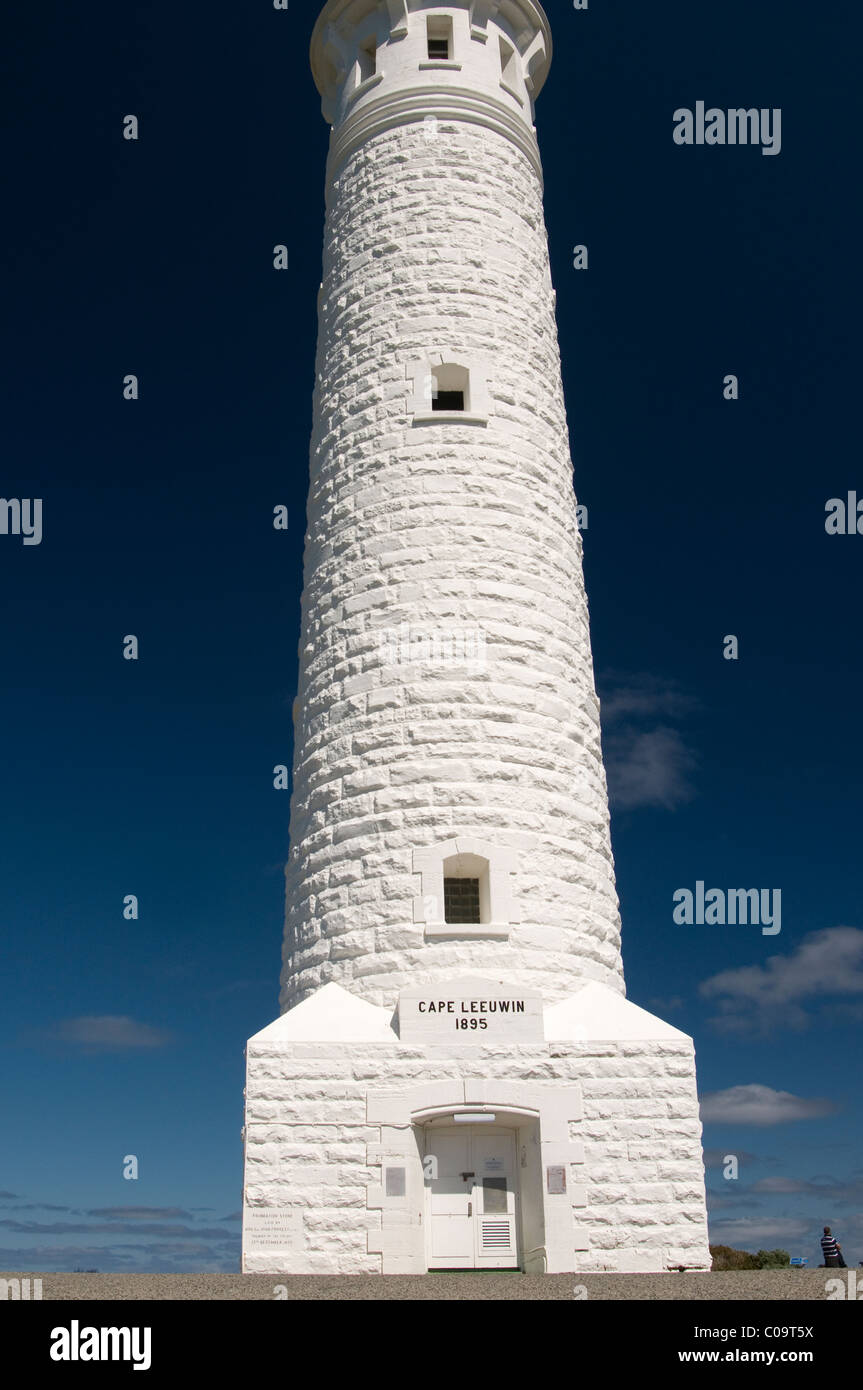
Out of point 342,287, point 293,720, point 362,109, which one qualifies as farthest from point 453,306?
point 293,720

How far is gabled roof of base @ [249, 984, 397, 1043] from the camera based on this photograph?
13008 mm

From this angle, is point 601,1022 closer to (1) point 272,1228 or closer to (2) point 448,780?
(2) point 448,780

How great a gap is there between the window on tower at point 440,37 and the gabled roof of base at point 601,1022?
1599 cm

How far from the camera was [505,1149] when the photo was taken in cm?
1334

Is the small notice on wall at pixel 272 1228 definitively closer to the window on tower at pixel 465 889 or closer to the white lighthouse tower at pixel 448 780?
the white lighthouse tower at pixel 448 780

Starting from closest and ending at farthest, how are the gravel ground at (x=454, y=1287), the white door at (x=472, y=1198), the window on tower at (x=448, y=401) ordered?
the gravel ground at (x=454, y=1287) < the white door at (x=472, y=1198) < the window on tower at (x=448, y=401)

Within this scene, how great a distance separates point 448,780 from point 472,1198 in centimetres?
482

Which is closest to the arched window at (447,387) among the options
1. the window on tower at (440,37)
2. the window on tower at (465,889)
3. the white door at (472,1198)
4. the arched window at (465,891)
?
the arched window at (465,891)

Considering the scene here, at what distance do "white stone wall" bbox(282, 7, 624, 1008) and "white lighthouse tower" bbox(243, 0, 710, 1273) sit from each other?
0.04m

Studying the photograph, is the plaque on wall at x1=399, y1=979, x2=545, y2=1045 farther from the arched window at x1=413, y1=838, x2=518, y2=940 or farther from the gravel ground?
the gravel ground

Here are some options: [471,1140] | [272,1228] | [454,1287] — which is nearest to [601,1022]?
[471,1140]

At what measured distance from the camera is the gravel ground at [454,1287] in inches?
345

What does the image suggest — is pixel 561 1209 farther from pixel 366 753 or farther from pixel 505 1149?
pixel 366 753

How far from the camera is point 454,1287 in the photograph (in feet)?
29.5
